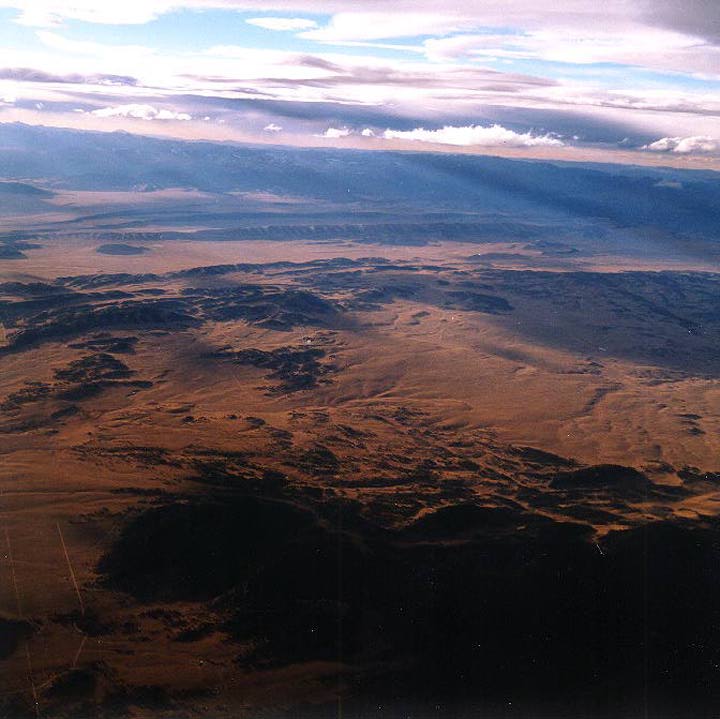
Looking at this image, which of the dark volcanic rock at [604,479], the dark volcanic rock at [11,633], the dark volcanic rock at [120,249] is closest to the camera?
the dark volcanic rock at [11,633]

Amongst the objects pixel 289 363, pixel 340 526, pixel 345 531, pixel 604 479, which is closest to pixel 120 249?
Result: pixel 289 363

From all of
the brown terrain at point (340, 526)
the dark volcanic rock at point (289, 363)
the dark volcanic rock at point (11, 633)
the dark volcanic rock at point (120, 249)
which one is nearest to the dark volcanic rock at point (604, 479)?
the brown terrain at point (340, 526)

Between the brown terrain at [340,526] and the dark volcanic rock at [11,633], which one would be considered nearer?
the dark volcanic rock at [11,633]

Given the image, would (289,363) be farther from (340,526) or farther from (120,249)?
(120,249)

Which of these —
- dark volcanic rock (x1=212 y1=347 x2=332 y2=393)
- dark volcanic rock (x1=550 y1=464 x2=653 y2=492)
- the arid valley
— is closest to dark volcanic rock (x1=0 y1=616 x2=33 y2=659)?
the arid valley

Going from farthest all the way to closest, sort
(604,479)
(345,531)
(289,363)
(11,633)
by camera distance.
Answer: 1. (289,363)
2. (604,479)
3. (345,531)
4. (11,633)

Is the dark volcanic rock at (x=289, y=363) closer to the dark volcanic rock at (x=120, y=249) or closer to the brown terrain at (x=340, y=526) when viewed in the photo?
the brown terrain at (x=340, y=526)

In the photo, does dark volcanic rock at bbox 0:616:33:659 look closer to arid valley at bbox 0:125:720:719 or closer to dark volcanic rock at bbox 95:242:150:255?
arid valley at bbox 0:125:720:719

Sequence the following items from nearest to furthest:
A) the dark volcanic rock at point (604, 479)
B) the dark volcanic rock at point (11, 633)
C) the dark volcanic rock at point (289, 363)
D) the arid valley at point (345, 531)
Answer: the dark volcanic rock at point (11, 633) → the arid valley at point (345, 531) → the dark volcanic rock at point (604, 479) → the dark volcanic rock at point (289, 363)
